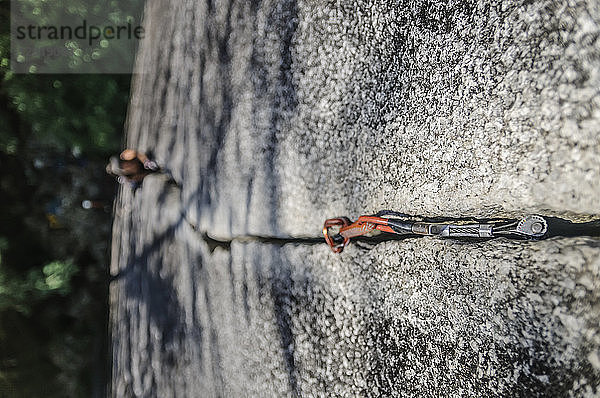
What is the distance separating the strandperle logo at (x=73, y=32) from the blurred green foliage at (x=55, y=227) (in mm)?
93

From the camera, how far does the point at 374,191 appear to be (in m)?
1.24

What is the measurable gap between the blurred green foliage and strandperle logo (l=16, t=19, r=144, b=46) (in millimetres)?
93

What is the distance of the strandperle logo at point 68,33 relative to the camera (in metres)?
2.27

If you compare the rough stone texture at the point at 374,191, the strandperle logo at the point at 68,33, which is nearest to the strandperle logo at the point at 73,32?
the strandperle logo at the point at 68,33

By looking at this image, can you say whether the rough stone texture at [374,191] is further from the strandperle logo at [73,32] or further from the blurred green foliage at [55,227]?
the blurred green foliage at [55,227]

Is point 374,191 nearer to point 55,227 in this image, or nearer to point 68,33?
point 68,33

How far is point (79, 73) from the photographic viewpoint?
239cm

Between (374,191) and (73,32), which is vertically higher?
(73,32)

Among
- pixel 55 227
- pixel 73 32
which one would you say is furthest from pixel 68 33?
pixel 55 227

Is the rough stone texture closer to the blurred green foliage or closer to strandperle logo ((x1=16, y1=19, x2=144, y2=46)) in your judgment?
strandperle logo ((x1=16, y1=19, x2=144, y2=46))

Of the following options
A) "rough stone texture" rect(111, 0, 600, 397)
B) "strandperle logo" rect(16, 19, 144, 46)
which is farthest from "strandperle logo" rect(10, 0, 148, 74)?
"rough stone texture" rect(111, 0, 600, 397)

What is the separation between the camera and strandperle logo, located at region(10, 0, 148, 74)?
2.27 m

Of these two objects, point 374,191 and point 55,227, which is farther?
point 55,227

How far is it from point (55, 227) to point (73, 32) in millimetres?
1068
